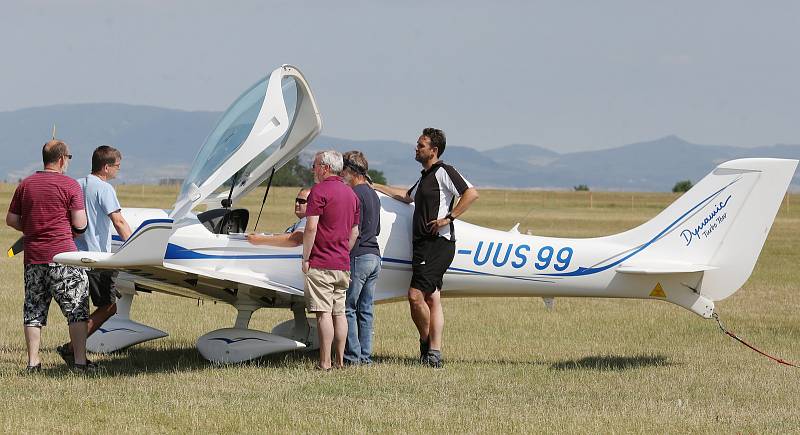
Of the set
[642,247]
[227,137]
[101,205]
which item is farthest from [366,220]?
[642,247]

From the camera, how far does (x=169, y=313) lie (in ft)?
42.2

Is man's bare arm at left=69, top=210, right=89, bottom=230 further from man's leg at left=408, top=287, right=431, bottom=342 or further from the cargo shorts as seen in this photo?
man's leg at left=408, top=287, right=431, bottom=342

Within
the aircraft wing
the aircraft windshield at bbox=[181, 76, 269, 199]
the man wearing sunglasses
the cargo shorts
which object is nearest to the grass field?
the cargo shorts

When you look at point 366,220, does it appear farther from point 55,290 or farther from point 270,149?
point 55,290

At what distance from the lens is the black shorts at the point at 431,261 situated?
352 inches

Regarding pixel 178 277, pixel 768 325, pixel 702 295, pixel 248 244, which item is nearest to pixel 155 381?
pixel 178 277

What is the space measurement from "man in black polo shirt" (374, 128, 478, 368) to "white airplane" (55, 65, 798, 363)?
271 millimetres

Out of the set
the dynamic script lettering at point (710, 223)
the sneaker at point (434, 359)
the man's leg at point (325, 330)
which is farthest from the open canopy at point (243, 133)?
the dynamic script lettering at point (710, 223)

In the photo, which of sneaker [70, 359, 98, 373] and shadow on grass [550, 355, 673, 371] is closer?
sneaker [70, 359, 98, 373]

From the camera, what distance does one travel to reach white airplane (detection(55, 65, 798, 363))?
8.93m

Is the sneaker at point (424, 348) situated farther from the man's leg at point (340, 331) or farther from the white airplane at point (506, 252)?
the man's leg at point (340, 331)

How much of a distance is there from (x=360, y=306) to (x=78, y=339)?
2245mm

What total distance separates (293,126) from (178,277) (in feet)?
5.60

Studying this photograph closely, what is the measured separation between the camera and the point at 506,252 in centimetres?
914
